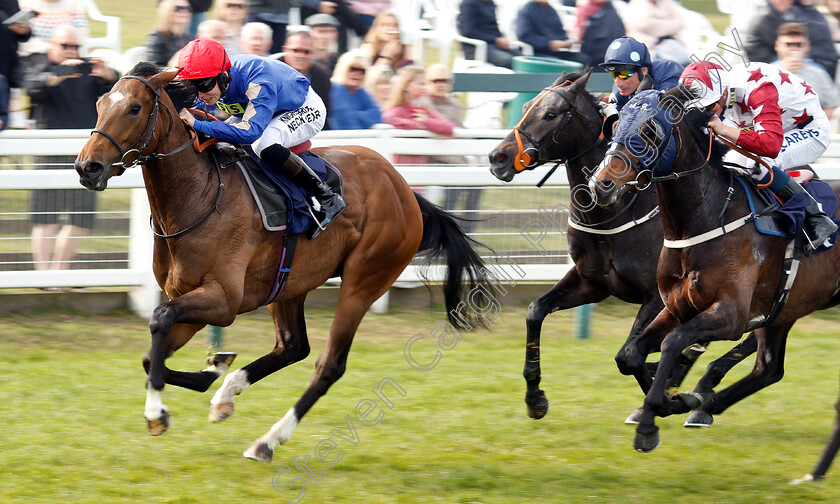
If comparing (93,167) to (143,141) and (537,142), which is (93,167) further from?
(537,142)

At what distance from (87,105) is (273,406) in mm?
2645

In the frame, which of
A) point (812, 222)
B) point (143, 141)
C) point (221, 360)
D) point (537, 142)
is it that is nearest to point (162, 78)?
point (143, 141)

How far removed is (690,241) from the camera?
15.5 feet

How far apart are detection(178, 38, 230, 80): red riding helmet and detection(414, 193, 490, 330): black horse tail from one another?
1589mm

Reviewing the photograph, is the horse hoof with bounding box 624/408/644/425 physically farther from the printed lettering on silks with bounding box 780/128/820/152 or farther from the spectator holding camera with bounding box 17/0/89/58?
the spectator holding camera with bounding box 17/0/89/58

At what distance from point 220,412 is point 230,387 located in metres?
0.13

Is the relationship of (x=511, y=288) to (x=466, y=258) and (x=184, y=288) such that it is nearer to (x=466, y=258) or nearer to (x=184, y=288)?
(x=466, y=258)

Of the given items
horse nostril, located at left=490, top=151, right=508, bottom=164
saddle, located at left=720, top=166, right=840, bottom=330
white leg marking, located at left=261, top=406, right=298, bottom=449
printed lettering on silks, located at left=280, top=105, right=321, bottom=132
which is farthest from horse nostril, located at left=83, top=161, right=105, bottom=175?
saddle, located at left=720, top=166, right=840, bottom=330

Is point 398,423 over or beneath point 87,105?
beneath

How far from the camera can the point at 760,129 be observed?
4746 millimetres

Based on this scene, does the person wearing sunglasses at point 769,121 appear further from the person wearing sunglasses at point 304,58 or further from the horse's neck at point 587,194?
the person wearing sunglasses at point 304,58

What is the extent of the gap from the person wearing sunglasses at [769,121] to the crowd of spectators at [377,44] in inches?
24.9

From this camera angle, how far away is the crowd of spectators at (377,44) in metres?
7.21

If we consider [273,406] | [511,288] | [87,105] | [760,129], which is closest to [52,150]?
[87,105]
